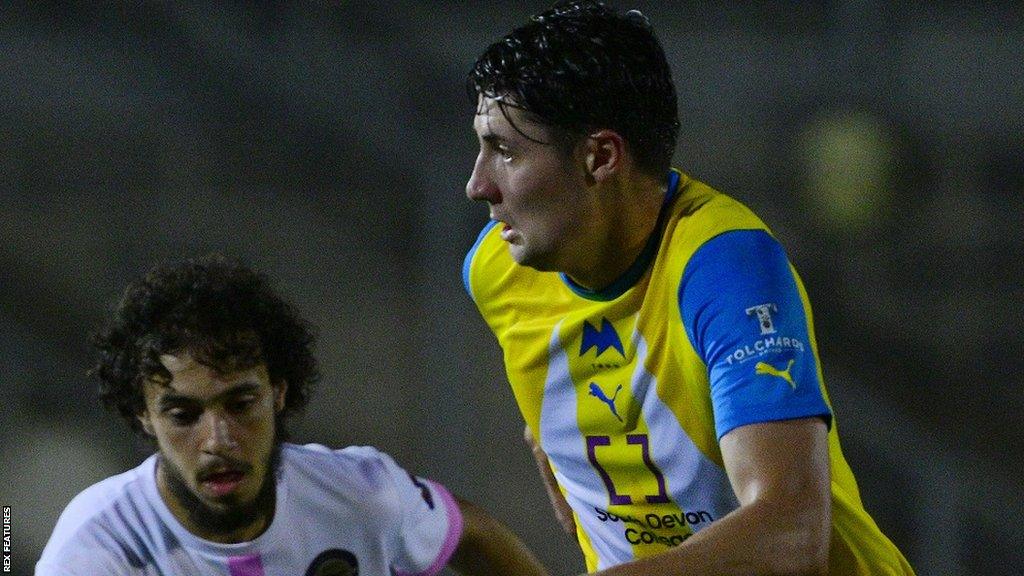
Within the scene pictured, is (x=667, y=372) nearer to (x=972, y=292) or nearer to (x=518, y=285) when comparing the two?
(x=518, y=285)

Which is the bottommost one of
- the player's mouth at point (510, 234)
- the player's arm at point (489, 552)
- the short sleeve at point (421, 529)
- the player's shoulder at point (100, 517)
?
the player's arm at point (489, 552)

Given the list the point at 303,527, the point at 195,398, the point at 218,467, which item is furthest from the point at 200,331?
the point at 303,527

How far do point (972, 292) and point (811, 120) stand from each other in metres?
0.64

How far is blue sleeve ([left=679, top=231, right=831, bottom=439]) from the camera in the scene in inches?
54.1

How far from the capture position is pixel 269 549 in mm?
2143

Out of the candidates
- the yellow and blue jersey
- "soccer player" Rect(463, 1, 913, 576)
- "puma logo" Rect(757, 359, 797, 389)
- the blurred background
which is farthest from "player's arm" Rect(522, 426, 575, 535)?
the blurred background

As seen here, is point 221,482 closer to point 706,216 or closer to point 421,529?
point 421,529

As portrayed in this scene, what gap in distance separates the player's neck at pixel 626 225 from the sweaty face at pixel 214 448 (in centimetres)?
72

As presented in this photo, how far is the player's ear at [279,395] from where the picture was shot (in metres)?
2.29

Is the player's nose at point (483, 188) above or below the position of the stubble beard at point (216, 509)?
above

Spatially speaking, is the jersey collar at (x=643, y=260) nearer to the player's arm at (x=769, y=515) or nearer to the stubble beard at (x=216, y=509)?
the player's arm at (x=769, y=515)

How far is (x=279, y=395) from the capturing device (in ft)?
7.59

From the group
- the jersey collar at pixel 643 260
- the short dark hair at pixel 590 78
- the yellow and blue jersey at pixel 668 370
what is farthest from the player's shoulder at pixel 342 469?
the short dark hair at pixel 590 78

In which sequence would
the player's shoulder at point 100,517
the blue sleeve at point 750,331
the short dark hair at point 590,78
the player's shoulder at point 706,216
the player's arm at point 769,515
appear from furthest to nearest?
the player's shoulder at point 100,517, the short dark hair at point 590,78, the player's shoulder at point 706,216, the blue sleeve at point 750,331, the player's arm at point 769,515
